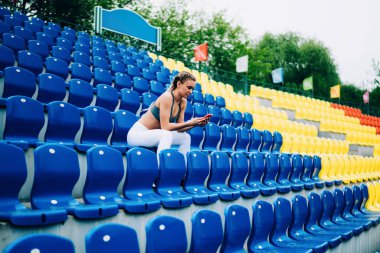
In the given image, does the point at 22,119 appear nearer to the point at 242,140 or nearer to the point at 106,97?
the point at 106,97

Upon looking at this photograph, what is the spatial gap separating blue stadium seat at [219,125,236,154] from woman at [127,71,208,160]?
161 centimetres

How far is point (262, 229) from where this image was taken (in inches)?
105

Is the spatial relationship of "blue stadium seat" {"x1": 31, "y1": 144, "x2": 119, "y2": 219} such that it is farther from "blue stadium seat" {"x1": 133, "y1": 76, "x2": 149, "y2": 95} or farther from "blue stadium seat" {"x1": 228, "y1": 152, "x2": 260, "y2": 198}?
"blue stadium seat" {"x1": 133, "y1": 76, "x2": 149, "y2": 95}

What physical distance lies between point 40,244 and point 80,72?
3802 mm

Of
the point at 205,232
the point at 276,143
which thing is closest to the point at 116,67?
the point at 276,143

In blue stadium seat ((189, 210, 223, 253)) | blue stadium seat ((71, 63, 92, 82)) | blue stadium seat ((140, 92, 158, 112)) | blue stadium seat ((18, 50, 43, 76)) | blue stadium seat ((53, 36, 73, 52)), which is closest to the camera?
blue stadium seat ((189, 210, 223, 253))

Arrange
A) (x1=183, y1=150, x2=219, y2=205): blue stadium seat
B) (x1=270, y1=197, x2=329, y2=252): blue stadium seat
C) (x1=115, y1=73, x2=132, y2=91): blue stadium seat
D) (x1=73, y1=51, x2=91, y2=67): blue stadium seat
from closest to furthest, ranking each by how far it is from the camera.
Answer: (x1=270, y1=197, x2=329, y2=252): blue stadium seat, (x1=183, y1=150, x2=219, y2=205): blue stadium seat, (x1=115, y1=73, x2=132, y2=91): blue stadium seat, (x1=73, y1=51, x2=91, y2=67): blue stadium seat

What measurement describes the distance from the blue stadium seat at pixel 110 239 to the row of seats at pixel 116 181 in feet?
1.21

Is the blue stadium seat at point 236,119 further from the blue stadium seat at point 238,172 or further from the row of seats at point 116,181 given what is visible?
the blue stadium seat at point 238,172

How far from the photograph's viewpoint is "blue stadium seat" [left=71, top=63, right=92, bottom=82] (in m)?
4.70

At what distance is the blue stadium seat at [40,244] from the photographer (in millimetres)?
1195

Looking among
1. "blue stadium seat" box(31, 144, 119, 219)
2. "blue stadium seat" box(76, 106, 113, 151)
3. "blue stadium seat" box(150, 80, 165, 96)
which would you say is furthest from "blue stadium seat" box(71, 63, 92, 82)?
"blue stadium seat" box(31, 144, 119, 219)

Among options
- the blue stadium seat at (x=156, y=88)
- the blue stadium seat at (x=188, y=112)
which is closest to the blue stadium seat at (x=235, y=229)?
the blue stadium seat at (x=188, y=112)

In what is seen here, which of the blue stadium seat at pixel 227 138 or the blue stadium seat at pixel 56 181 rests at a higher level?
the blue stadium seat at pixel 227 138
